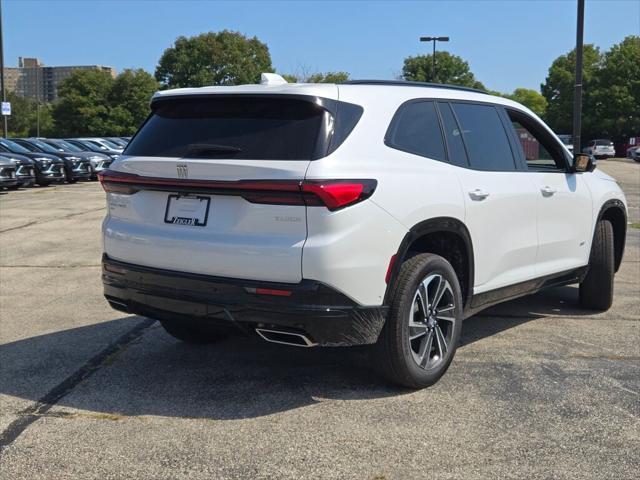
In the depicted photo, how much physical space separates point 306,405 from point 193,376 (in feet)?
2.97

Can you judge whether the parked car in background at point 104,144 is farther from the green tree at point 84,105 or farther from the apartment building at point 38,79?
the apartment building at point 38,79

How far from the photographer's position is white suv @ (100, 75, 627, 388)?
3670mm

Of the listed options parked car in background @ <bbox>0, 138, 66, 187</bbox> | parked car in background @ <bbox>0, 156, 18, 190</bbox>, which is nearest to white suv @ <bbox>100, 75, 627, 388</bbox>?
parked car in background @ <bbox>0, 156, 18, 190</bbox>

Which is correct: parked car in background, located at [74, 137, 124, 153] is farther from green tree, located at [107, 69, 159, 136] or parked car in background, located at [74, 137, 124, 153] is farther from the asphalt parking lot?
green tree, located at [107, 69, 159, 136]

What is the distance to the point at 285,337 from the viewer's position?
3809mm

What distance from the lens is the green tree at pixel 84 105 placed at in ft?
215

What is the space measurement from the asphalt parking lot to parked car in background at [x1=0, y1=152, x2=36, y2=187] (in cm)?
1540

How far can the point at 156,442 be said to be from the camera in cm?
360

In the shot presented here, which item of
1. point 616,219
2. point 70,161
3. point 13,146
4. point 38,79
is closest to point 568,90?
point 70,161

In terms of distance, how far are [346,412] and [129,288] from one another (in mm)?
1489

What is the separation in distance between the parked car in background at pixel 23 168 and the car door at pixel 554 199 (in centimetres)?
1769

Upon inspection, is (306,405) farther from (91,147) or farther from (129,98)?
(129,98)

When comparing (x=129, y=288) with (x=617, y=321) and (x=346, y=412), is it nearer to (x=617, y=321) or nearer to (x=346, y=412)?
(x=346, y=412)

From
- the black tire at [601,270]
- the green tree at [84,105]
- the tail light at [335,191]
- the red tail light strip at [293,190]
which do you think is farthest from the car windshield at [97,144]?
the green tree at [84,105]
